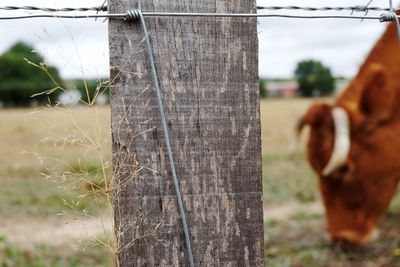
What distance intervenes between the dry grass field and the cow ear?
0.59 m

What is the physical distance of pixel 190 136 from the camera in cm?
177

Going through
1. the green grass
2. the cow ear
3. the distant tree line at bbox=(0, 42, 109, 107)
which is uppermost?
the distant tree line at bbox=(0, 42, 109, 107)

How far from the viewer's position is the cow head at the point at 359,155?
17.1ft

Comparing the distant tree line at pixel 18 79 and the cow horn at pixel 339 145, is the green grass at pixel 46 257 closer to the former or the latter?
the cow horn at pixel 339 145

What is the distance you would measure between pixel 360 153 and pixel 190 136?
3734mm

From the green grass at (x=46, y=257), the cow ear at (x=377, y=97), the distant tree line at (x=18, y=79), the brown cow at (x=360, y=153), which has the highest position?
the distant tree line at (x=18, y=79)

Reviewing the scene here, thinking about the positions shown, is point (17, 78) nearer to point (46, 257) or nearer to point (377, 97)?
point (46, 257)

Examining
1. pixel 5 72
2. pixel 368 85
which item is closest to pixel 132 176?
pixel 368 85

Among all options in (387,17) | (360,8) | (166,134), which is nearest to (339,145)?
(360,8)

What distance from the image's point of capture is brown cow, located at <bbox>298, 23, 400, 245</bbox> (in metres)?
5.22

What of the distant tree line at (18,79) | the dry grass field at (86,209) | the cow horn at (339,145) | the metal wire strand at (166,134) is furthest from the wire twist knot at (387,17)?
the distant tree line at (18,79)

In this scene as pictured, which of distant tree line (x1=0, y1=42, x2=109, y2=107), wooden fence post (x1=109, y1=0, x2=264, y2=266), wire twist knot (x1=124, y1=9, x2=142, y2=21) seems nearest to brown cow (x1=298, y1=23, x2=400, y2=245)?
wooden fence post (x1=109, y1=0, x2=264, y2=266)

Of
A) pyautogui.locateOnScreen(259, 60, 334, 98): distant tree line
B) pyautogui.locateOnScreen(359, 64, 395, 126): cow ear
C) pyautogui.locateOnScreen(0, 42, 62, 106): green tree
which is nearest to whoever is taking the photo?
pyautogui.locateOnScreen(259, 60, 334, 98): distant tree line

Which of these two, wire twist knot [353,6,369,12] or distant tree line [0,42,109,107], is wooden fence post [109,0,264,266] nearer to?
wire twist knot [353,6,369,12]
